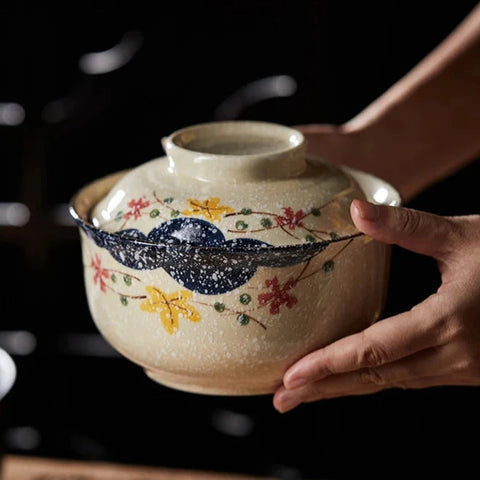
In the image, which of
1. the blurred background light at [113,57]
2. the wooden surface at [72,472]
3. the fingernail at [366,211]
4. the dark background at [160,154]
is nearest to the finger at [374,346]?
the fingernail at [366,211]

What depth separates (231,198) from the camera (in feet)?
2.40

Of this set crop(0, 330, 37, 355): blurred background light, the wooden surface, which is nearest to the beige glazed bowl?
the wooden surface

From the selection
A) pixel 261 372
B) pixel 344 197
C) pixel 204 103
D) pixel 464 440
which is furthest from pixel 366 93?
pixel 261 372

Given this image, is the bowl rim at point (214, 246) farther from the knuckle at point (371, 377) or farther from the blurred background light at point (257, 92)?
the blurred background light at point (257, 92)

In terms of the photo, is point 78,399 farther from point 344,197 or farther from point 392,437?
point 344,197

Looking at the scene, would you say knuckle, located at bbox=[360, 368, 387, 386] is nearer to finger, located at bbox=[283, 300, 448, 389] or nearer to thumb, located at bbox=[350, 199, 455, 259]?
finger, located at bbox=[283, 300, 448, 389]

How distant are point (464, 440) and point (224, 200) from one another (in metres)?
1.24

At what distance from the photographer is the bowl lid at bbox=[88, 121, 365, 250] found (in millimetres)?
708

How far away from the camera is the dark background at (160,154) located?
63.7 inches

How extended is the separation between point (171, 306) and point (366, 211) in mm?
190

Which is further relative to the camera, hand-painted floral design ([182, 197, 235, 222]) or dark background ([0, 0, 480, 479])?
dark background ([0, 0, 480, 479])

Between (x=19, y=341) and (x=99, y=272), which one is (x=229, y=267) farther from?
(x=19, y=341)

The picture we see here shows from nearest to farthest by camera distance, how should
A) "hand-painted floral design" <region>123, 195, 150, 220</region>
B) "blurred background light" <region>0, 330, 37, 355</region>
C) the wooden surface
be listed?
"hand-painted floral design" <region>123, 195, 150, 220</region> < the wooden surface < "blurred background light" <region>0, 330, 37, 355</region>

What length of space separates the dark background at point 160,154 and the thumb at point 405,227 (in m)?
0.88
